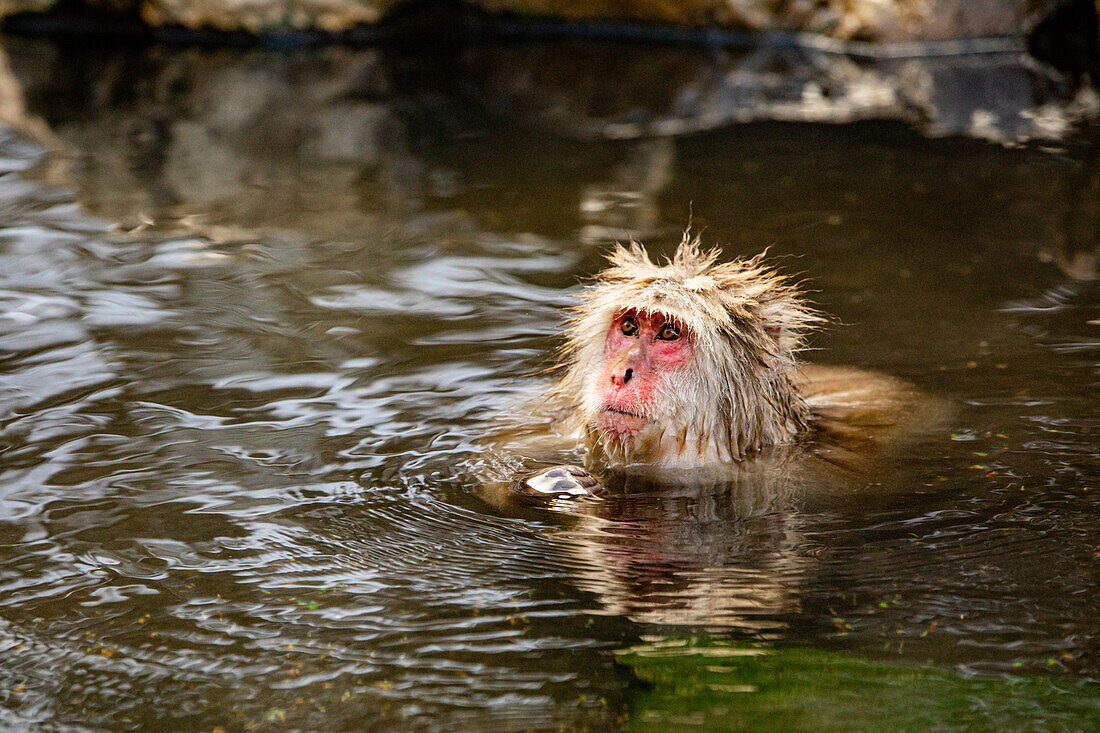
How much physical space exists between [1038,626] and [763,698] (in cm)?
92

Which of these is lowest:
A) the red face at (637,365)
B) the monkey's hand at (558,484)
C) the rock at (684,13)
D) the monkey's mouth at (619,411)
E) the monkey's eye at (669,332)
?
the monkey's hand at (558,484)

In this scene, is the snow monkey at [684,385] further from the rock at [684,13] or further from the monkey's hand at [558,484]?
the rock at [684,13]

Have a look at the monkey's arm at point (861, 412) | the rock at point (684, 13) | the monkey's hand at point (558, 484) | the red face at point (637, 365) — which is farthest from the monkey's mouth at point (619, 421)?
the rock at point (684, 13)

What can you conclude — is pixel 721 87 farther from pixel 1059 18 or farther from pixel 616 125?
pixel 1059 18

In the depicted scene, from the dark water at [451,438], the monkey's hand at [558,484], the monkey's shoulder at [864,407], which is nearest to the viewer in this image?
the dark water at [451,438]

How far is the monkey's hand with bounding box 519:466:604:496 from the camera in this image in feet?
13.5

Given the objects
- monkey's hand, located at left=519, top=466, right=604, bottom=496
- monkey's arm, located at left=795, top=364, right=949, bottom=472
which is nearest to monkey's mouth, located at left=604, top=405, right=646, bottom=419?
monkey's hand, located at left=519, top=466, right=604, bottom=496

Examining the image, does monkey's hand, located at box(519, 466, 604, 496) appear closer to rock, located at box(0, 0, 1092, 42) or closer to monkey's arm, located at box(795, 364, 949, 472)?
monkey's arm, located at box(795, 364, 949, 472)

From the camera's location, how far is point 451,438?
4617mm

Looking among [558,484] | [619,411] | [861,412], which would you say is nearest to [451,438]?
[558,484]

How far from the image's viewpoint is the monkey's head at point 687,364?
4.23 m

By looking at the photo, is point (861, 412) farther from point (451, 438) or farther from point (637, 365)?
point (451, 438)

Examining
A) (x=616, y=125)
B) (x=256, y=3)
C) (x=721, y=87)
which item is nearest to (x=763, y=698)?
(x=616, y=125)

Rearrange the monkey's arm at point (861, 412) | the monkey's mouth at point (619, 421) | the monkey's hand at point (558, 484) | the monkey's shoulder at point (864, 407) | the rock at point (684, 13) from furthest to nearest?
1. the rock at point (684, 13)
2. the monkey's shoulder at point (864, 407)
3. the monkey's arm at point (861, 412)
4. the monkey's mouth at point (619, 421)
5. the monkey's hand at point (558, 484)
